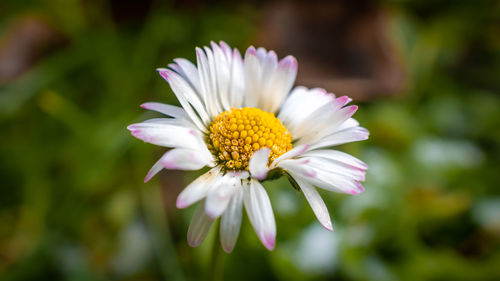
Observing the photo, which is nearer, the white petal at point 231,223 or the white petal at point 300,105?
the white petal at point 231,223

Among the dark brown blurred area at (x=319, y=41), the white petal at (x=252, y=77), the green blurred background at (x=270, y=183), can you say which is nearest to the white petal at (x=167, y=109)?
the white petal at (x=252, y=77)

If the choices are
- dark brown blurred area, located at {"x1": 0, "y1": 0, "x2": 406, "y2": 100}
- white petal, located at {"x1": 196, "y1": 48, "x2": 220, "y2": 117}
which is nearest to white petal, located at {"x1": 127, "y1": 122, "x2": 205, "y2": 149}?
white petal, located at {"x1": 196, "y1": 48, "x2": 220, "y2": 117}

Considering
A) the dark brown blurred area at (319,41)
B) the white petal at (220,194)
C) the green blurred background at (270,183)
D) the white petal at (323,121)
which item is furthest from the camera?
the dark brown blurred area at (319,41)

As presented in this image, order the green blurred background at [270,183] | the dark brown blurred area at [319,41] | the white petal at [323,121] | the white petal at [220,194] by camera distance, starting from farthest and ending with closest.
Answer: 1. the dark brown blurred area at [319,41]
2. the green blurred background at [270,183]
3. the white petal at [323,121]
4. the white petal at [220,194]

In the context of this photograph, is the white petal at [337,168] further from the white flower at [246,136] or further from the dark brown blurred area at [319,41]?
the dark brown blurred area at [319,41]

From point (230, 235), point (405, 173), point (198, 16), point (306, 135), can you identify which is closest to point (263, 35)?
point (198, 16)

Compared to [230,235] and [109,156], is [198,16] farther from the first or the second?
[230,235]
